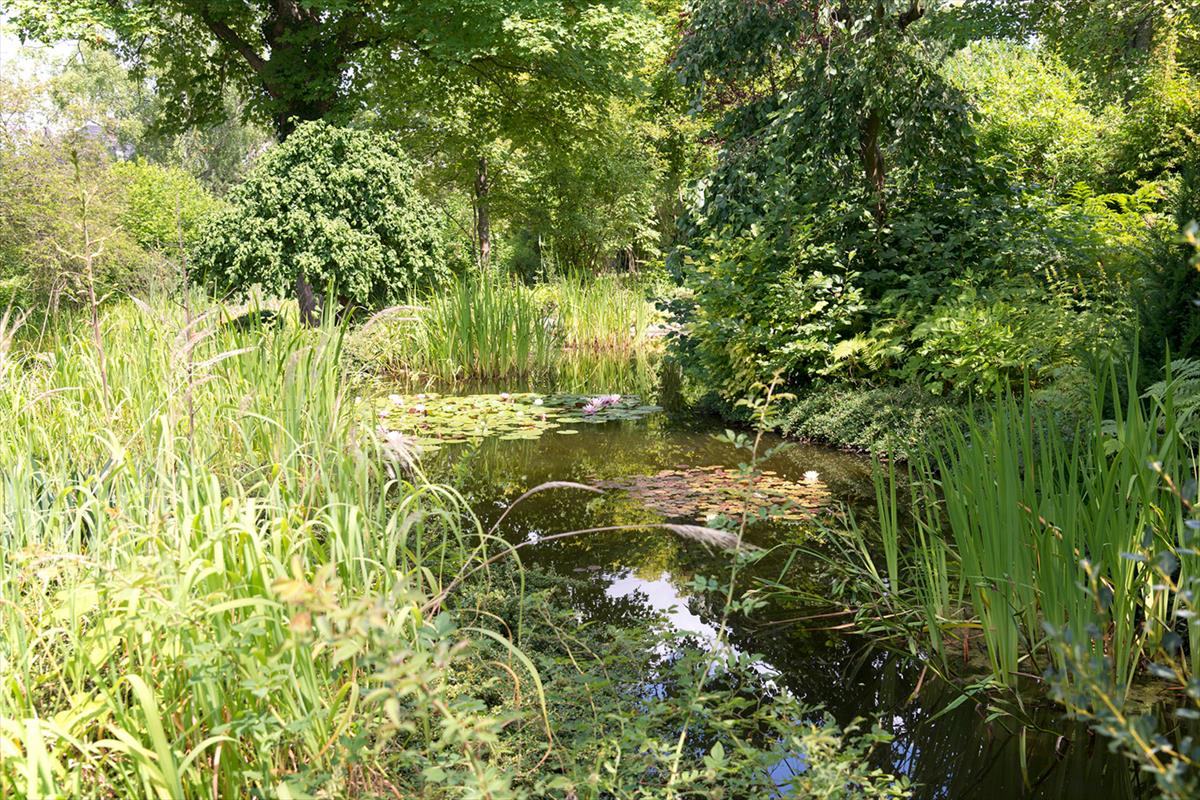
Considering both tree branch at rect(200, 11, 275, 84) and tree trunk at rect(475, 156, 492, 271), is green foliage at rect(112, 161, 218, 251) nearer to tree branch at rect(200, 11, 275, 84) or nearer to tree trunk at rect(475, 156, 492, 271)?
tree trunk at rect(475, 156, 492, 271)

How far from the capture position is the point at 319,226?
370 inches

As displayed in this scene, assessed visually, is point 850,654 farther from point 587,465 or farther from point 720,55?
point 720,55

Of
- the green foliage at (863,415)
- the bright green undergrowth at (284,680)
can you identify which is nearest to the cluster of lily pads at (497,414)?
the green foliage at (863,415)

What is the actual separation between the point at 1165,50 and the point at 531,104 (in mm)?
8399

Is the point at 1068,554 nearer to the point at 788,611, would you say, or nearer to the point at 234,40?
the point at 788,611

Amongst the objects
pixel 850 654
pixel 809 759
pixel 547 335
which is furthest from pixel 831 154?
pixel 809 759

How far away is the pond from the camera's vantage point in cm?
231

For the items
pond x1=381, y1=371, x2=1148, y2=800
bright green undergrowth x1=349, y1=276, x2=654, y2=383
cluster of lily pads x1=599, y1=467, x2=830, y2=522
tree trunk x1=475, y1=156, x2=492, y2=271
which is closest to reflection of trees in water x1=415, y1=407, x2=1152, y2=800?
pond x1=381, y1=371, x2=1148, y2=800

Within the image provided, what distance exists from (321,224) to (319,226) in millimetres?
53

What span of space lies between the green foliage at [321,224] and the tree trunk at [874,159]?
16.2 feet

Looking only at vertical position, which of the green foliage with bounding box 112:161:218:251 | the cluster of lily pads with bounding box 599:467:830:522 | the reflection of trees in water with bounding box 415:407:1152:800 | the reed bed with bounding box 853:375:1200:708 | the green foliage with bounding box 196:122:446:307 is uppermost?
the green foliage with bounding box 112:161:218:251

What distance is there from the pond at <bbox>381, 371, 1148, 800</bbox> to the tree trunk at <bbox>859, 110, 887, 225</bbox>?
214 cm

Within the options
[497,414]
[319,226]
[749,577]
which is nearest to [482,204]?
[319,226]

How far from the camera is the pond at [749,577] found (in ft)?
7.57
